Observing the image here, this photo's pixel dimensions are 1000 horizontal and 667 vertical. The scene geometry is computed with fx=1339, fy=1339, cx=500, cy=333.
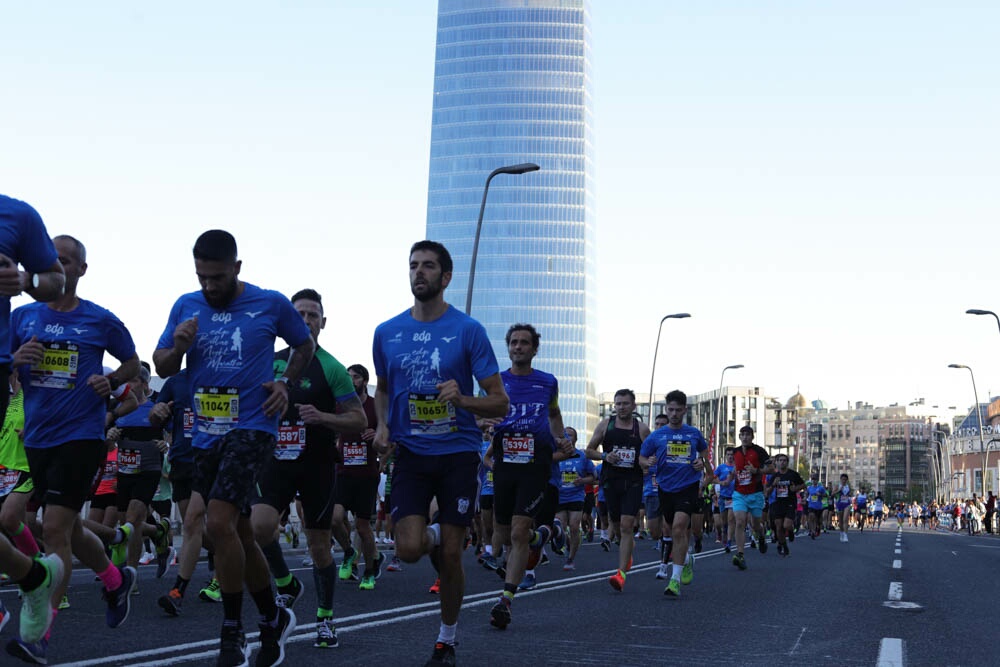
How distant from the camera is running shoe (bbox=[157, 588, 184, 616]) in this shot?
904cm

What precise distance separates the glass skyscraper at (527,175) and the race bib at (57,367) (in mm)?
166357

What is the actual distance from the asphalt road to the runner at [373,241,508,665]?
728 mm

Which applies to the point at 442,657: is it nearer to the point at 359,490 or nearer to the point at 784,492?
the point at 359,490

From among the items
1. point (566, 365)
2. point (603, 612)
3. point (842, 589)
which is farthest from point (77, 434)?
point (566, 365)

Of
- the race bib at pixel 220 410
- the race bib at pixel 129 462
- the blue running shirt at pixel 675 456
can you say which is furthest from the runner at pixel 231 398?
the blue running shirt at pixel 675 456

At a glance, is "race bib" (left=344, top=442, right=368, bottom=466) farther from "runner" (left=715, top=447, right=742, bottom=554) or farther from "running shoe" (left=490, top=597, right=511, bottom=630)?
"runner" (left=715, top=447, right=742, bottom=554)

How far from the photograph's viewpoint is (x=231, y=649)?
5.96 metres

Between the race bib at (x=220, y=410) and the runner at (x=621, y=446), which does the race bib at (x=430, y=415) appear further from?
the runner at (x=621, y=446)

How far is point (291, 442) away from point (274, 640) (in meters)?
1.72

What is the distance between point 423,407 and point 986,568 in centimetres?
1610

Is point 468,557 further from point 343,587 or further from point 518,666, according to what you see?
point 518,666

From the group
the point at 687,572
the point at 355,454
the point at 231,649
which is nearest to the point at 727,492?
the point at 687,572

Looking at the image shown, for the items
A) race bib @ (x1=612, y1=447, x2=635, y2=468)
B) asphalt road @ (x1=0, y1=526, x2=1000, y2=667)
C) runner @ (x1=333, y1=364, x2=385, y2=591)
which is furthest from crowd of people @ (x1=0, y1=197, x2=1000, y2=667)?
race bib @ (x1=612, y1=447, x2=635, y2=468)

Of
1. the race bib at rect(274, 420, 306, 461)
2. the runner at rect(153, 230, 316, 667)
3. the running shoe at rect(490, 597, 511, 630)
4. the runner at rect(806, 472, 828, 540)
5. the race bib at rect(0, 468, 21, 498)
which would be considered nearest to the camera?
the runner at rect(153, 230, 316, 667)
